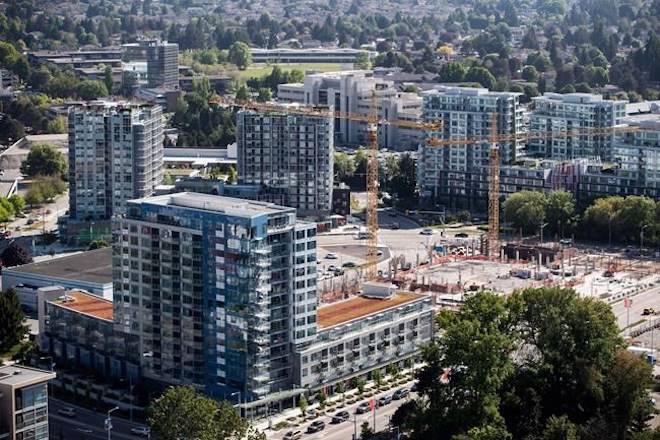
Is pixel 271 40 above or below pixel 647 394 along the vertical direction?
above

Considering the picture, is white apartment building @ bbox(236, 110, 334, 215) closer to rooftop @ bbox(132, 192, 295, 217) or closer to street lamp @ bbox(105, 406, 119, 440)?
rooftop @ bbox(132, 192, 295, 217)

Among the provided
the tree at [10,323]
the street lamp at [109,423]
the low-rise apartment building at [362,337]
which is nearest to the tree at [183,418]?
the street lamp at [109,423]

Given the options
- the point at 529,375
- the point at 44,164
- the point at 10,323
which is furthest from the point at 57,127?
the point at 529,375

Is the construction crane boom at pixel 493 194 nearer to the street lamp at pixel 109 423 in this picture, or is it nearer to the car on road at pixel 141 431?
the street lamp at pixel 109 423

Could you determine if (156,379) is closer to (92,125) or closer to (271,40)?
(92,125)

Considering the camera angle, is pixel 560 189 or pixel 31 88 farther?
pixel 31 88

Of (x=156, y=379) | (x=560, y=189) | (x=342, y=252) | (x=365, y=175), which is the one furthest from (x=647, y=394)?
(x=365, y=175)

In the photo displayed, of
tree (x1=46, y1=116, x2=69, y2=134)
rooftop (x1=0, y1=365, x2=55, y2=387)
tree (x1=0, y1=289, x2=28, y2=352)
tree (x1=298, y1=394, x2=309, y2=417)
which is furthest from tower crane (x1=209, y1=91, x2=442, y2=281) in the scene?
rooftop (x1=0, y1=365, x2=55, y2=387)
